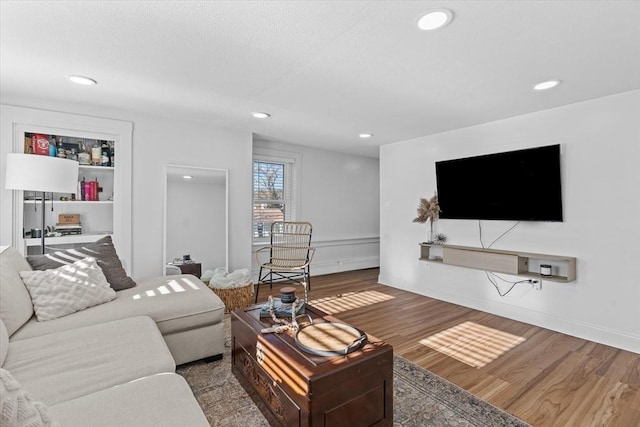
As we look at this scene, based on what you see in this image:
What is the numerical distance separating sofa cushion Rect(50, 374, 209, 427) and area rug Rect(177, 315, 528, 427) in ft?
2.00

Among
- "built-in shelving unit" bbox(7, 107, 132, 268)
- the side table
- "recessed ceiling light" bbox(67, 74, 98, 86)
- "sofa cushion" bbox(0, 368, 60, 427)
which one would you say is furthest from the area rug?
"recessed ceiling light" bbox(67, 74, 98, 86)

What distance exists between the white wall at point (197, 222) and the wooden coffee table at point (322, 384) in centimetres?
236

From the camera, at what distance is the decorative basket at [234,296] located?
11.3 feet

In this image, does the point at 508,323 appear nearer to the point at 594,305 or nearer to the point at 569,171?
the point at 594,305

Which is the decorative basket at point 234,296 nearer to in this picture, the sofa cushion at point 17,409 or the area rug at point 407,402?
the area rug at point 407,402

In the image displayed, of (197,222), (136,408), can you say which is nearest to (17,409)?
(136,408)

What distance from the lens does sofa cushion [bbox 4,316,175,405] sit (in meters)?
1.29

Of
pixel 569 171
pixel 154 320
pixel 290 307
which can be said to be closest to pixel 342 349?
pixel 290 307

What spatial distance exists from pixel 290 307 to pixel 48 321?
145 centimetres

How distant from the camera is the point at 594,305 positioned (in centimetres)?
284

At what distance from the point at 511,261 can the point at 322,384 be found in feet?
8.80

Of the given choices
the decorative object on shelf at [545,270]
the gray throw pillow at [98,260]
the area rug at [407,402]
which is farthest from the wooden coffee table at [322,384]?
the decorative object on shelf at [545,270]

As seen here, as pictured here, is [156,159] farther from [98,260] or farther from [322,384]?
[322,384]

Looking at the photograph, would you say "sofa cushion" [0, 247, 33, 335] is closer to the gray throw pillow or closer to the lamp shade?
the gray throw pillow
